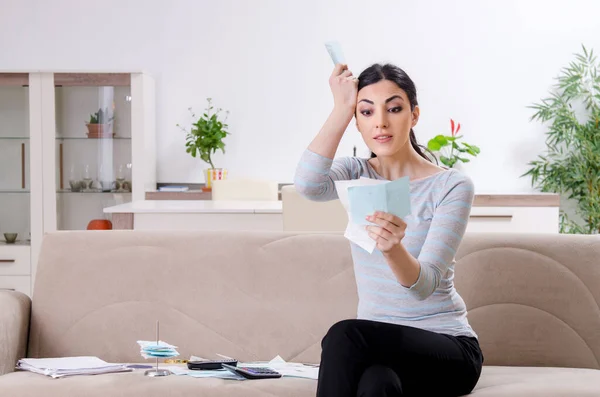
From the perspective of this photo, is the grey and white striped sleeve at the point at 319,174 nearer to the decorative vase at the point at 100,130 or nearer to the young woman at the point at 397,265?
the young woman at the point at 397,265

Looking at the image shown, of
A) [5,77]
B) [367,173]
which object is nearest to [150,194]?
[5,77]

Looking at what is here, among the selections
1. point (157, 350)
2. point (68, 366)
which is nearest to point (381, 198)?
point (157, 350)

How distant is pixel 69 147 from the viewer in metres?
6.07

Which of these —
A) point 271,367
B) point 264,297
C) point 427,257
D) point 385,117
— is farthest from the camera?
point 264,297

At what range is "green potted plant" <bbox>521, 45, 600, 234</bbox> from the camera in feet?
19.6

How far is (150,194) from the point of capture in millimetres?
5887

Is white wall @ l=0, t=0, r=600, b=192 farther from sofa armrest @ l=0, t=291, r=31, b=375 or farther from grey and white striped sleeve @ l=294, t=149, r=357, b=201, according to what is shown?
grey and white striped sleeve @ l=294, t=149, r=357, b=201

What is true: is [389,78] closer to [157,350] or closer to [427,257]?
[427,257]

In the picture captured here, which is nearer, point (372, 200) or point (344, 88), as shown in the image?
point (372, 200)

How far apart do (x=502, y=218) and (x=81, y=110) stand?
3159 millimetres

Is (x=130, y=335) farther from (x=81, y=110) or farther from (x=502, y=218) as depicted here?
(x=81, y=110)

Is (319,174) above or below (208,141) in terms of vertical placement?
below

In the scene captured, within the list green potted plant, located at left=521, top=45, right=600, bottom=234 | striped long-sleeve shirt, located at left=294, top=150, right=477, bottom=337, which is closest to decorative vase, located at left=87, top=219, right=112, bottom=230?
green potted plant, located at left=521, top=45, right=600, bottom=234

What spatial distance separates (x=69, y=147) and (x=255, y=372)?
4.31 m
